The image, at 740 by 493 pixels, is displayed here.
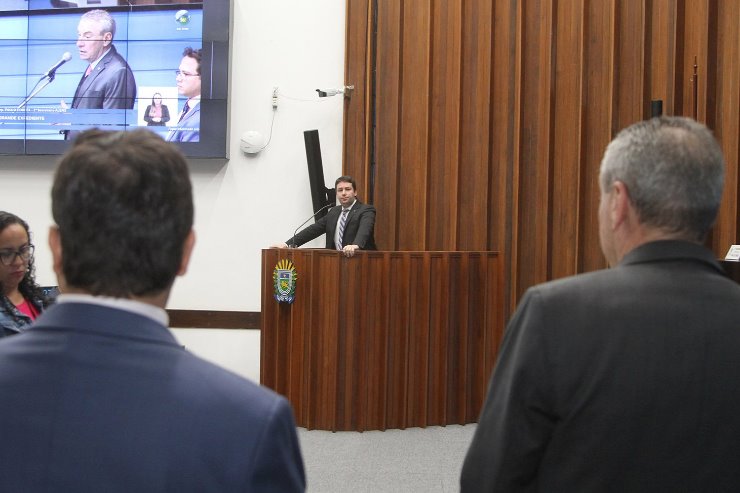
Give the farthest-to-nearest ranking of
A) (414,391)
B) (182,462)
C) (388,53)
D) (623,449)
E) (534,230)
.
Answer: (388,53) → (534,230) → (414,391) → (623,449) → (182,462)

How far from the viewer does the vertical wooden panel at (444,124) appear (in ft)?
20.6

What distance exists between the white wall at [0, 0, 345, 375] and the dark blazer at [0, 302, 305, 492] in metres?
5.77

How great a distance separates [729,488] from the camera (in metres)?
1.20

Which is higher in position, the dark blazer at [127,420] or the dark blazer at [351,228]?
the dark blazer at [351,228]

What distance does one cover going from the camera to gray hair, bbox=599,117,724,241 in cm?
126

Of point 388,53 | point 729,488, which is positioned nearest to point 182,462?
point 729,488

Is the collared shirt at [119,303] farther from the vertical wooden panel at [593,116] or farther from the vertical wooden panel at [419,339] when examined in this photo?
the vertical wooden panel at [593,116]

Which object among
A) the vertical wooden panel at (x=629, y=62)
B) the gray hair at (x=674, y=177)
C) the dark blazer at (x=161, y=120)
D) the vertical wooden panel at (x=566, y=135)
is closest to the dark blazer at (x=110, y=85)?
the dark blazer at (x=161, y=120)

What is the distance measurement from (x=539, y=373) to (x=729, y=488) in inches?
14.3

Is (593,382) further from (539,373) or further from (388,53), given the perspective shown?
(388,53)

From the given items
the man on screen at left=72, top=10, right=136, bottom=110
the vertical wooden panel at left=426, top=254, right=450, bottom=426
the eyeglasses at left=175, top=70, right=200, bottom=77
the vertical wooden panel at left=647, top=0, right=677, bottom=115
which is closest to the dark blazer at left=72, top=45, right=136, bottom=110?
the man on screen at left=72, top=10, right=136, bottom=110

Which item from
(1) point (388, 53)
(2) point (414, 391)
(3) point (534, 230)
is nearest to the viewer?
(2) point (414, 391)

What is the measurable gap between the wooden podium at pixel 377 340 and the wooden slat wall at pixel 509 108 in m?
1.07

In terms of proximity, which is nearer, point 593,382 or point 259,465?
point 259,465
